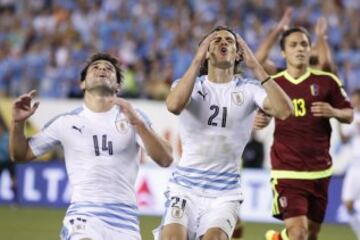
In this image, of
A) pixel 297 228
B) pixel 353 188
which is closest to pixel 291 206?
pixel 297 228

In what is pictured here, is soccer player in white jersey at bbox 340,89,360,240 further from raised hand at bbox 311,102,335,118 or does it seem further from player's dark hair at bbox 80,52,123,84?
player's dark hair at bbox 80,52,123,84

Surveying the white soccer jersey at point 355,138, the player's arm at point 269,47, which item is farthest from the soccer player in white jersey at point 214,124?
the white soccer jersey at point 355,138

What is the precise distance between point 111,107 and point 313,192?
2.74m

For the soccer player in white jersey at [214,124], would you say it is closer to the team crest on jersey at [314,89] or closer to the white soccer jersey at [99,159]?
the white soccer jersey at [99,159]

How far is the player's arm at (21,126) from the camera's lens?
8448 mm

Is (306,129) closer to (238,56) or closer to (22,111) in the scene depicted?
(238,56)

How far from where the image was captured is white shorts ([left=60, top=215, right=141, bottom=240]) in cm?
831

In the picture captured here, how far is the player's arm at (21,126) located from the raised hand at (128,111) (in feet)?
2.38

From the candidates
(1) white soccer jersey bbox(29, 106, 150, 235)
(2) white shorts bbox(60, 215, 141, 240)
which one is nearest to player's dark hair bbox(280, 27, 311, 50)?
(1) white soccer jersey bbox(29, 106, 150, 235)

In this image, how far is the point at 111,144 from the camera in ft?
28.5

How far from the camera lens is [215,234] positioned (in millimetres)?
8445

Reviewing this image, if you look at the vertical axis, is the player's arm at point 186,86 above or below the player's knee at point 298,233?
above

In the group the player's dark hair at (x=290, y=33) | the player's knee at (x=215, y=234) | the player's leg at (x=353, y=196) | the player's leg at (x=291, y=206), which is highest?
the player's dark hair at (x=290, y=33)

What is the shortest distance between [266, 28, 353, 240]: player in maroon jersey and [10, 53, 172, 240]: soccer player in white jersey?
7.80ft
